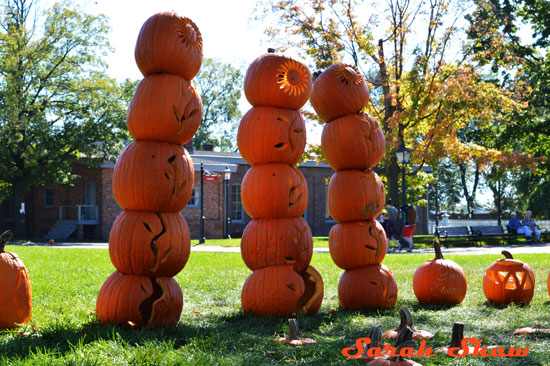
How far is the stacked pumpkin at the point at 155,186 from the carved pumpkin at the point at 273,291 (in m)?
0.85

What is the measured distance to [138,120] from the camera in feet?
17.8

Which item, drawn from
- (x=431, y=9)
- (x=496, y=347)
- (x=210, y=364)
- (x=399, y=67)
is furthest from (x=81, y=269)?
(x=431, y=9)

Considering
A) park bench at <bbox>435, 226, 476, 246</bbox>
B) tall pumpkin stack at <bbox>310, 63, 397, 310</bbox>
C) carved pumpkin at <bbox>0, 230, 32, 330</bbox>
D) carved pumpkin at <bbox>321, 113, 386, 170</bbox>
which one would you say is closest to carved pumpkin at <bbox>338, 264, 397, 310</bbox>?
tall pumpkin stack at <bbox>310, 63, 397, 310</bbox>

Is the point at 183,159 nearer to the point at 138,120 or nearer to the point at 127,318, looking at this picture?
the point at 138,120

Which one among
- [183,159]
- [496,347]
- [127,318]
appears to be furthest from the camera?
[183,159]

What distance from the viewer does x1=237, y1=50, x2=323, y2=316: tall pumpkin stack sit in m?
5.91

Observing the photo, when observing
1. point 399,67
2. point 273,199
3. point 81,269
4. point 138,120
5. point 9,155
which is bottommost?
point 81,269

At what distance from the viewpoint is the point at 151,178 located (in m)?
5.26

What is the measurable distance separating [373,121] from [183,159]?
8.21 ft

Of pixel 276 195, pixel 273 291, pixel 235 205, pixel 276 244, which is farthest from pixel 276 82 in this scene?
pixel 235 205

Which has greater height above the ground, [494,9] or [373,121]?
[494,9]

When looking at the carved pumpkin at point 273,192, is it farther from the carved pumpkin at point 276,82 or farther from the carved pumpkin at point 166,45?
the carved pumpkin at point 166,45

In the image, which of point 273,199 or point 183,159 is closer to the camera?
point 183,159

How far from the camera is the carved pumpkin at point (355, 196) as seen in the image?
256 inches
